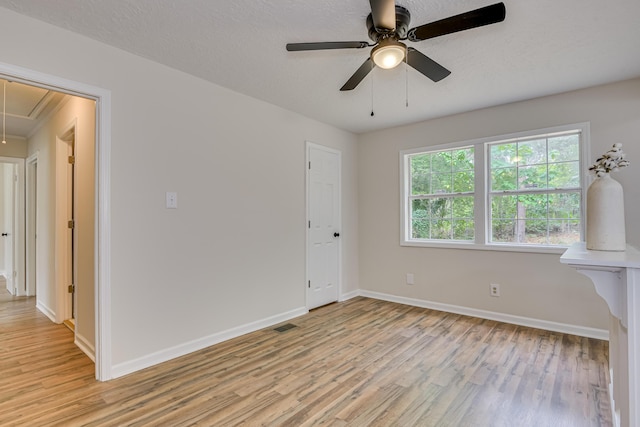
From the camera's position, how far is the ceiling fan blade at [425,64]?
190 cm

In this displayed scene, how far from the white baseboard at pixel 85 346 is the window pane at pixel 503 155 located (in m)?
4.43

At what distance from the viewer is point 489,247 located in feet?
11.8

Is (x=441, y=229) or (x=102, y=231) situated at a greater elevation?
(x=102, y=231)

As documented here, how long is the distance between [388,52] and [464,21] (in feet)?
1.29

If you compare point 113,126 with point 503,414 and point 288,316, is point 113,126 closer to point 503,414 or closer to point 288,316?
point 288,316

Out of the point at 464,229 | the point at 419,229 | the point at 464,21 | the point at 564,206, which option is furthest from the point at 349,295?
the point at 464,21

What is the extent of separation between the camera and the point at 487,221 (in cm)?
369

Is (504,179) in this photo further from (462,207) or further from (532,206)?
(462,207)

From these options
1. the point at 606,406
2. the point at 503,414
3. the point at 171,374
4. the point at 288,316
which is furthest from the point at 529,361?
the point at 171,374

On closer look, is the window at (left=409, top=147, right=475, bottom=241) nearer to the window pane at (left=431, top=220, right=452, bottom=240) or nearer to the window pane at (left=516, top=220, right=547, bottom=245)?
the window pane at (left=431, top=220, right=452, bottom=240)

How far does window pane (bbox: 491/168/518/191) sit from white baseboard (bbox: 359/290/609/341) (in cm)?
144

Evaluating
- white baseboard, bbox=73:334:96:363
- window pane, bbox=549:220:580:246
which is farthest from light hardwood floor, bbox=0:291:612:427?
window pane, bbox=549:220:580:246

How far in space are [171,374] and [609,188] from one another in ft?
9.92

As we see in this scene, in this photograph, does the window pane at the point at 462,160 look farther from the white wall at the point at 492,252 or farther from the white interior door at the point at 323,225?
the white interior door at the point at 323,225
